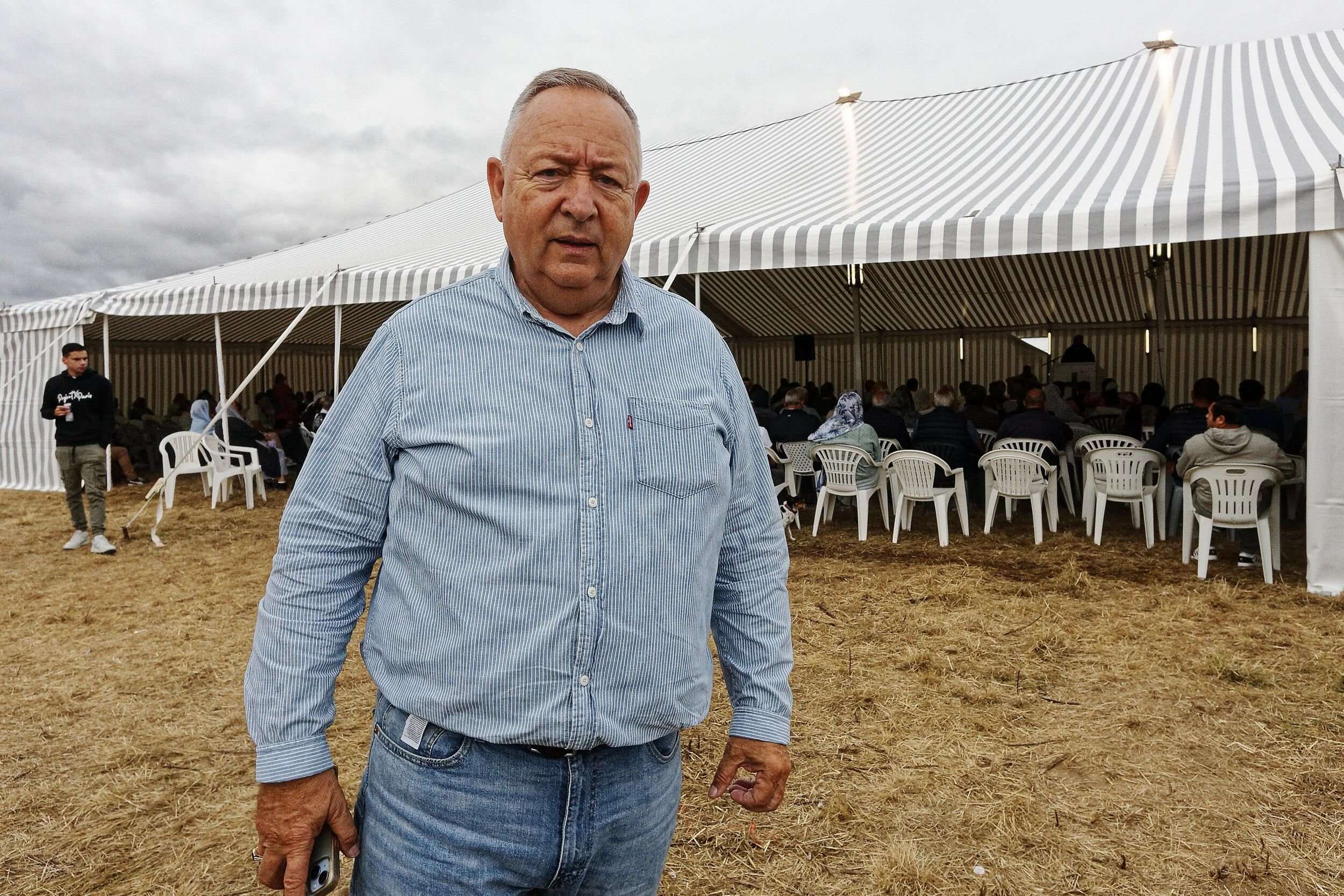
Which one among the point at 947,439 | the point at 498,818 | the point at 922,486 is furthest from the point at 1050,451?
the point at 498,818

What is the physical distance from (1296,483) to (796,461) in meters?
4.04

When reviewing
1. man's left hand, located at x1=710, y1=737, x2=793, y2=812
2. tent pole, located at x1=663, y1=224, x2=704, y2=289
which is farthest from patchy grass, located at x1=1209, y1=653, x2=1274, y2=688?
tent pole, located at x1=663, y1=224, x2=704, y2=289

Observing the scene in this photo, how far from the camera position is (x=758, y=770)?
1315 millimetres

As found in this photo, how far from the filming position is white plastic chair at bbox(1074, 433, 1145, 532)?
6.93 m

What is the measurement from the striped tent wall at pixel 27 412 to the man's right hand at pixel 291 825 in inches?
463

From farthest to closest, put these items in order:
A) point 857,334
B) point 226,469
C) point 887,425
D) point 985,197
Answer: point 857,334 → point 226,469 → point 887,425 → point 985,197

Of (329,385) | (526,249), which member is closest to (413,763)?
(526,249)

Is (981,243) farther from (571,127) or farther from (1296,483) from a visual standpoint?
(571,127)

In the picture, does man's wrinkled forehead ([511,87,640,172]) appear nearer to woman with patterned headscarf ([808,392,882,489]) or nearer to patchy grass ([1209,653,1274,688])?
patchy grass ([1209,653,1274,688])

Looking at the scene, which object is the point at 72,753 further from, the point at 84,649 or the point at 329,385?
the point at 329,385

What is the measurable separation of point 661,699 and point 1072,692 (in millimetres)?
3230

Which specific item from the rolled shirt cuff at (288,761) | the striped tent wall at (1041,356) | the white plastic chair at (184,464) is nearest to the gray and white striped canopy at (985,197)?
the striped tent wall at (1041,356)

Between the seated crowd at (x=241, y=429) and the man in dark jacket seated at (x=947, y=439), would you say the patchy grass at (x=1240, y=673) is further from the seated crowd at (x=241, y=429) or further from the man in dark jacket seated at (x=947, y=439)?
the seated crowd at (x=241, y=429)

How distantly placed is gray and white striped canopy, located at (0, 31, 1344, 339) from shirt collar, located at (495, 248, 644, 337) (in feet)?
16.8
